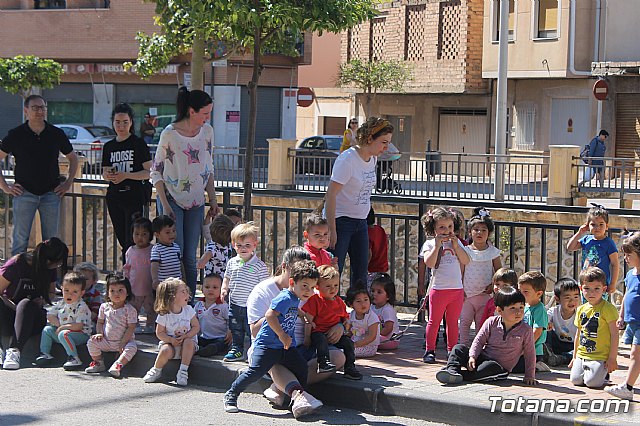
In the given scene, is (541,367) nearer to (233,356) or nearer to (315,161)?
(233,356)

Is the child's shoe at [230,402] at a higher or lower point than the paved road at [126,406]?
higher

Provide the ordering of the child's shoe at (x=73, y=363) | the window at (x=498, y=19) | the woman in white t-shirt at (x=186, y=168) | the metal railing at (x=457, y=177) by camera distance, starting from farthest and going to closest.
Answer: the window at (x=498, y=19)
the metal railing at (x=457, y=177)
the woman in white t-shirt at (x=186, y=168)
the child's shoe at (x=73, y=363)

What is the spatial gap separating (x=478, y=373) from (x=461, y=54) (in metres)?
30.6

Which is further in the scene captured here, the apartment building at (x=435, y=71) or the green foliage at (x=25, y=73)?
the apartment building at (x=435, y=71)

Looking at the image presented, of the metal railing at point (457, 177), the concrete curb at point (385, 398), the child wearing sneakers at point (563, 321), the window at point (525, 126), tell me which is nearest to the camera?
the concrete curb at point (385, 398)

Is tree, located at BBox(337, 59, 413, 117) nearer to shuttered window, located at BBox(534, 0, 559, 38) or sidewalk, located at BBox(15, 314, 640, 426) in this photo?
shuttered window, located at BBox(534, 0, 559, 38)

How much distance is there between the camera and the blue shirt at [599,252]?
8.68m

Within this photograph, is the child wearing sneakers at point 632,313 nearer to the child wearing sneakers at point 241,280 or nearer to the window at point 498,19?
the child wearing sneakers at point 241,280

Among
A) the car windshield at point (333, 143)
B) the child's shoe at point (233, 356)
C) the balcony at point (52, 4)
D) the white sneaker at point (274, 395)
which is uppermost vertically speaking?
the balcony at point (52, 4)

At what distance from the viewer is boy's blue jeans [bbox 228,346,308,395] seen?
7348 millimetres

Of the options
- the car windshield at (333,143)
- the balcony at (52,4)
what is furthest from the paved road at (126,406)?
the balcony at (52,4)

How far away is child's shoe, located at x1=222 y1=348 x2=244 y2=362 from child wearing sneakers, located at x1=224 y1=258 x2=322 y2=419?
0.86m

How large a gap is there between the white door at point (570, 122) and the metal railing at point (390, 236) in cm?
1467

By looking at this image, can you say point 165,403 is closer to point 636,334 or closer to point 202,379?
point 202,379
